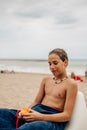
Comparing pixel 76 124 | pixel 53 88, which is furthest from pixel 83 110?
pixel 53 88

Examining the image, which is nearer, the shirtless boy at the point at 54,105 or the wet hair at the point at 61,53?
the shirtless boy at the point at 54,105

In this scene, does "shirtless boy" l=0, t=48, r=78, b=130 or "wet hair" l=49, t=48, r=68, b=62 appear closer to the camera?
"shirtless boy" l=0, t=48, r=78, b=130

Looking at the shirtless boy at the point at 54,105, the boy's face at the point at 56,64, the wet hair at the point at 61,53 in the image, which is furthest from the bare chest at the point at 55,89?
the wet hair at the point at 61,53

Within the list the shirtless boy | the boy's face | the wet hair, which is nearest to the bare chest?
the shirtless boy

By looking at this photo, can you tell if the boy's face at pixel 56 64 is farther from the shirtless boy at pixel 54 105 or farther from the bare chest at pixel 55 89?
the bare chest at pixel 55 89

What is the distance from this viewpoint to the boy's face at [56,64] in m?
3.32

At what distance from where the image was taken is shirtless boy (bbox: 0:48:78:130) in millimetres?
3105

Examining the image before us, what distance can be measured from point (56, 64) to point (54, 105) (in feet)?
1.50

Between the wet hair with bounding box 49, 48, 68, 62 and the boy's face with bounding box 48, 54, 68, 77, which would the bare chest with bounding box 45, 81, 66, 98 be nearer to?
the boy's face with bounding box 48, 54, 68, 77

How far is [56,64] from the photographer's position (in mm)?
3334

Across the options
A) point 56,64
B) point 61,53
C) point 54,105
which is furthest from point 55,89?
point 61,53

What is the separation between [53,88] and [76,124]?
1.61 feet

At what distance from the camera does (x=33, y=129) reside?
9.53 feet

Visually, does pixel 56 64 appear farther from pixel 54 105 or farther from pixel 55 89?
pixel 54 105
